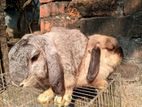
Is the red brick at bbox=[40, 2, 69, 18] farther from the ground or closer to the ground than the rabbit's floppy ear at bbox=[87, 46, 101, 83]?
farther from the ground

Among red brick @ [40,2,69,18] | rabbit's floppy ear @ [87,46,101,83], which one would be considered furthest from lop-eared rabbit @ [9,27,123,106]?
red brick @ [40,2,69,18]

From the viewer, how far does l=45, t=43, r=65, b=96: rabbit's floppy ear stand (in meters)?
1.15

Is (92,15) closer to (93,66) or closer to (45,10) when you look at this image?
(45,10)

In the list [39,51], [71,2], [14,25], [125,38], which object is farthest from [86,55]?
[14,25]

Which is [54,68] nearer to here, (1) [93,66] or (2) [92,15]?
(1) [93,66]

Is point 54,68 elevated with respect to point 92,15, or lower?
lower

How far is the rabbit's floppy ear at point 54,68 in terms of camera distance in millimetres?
1147

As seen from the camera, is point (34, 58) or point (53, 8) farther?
point (53, 8)

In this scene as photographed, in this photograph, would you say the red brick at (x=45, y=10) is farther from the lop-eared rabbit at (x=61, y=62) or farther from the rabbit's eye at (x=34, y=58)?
the rabbit's eye at (x=34, y=58)

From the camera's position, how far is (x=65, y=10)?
5.56ft

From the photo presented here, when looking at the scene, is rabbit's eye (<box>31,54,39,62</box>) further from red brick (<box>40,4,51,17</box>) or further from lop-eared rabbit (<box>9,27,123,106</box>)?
red brick (<box>40,4,51,17</box>)

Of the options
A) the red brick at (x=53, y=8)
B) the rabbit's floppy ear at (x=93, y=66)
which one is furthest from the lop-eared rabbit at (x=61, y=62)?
the red brick at (x=53, y=8)

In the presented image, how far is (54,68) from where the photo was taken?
115cm

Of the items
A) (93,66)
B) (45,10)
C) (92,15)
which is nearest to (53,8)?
(45,10)
